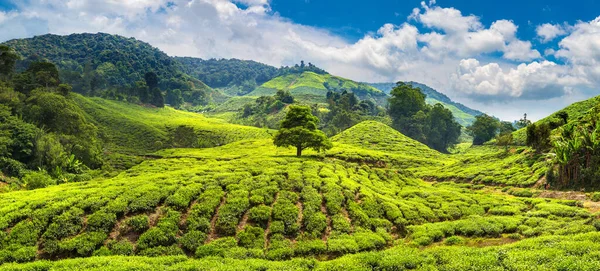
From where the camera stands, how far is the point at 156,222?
70.7ft

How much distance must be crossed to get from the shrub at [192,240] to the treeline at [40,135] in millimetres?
25899

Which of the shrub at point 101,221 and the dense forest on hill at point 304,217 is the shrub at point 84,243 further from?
the shrub at point 101,221

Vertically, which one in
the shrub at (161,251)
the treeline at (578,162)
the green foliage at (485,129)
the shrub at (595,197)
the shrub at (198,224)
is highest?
the green foliage at (485,129)

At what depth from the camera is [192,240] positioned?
20172 millimetres

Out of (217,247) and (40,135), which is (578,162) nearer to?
(217,247)

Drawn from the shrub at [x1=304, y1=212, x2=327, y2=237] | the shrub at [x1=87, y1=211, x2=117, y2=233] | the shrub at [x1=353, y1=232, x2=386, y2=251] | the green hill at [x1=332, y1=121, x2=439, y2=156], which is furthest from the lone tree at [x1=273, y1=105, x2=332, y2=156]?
the green hill at [x1=332, y1=121, x2=439, y2=156]

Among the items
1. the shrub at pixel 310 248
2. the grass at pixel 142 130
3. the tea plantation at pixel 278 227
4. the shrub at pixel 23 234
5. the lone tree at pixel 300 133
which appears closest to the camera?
the tea plantation at pixel 278 227

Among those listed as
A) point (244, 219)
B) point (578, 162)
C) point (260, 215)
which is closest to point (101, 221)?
point (244, 219)

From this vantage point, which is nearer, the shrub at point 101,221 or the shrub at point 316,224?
the shrub at point 101,221

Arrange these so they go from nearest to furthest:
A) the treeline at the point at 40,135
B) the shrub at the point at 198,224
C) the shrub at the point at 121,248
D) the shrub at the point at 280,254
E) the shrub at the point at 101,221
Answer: the shrub at the point at 121,248 → the shrub at the point at 280,254 → the shrub at the point at 101,221 → the shrub at the point at 198,224 → the treeline at the point at 40,135

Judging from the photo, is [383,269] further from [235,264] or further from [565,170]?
[565,170]

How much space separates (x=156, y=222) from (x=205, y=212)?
3.28m

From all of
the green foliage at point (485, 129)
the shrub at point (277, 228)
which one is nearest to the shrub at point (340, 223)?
the shrub at point (277, 228)

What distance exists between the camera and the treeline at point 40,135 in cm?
4831
